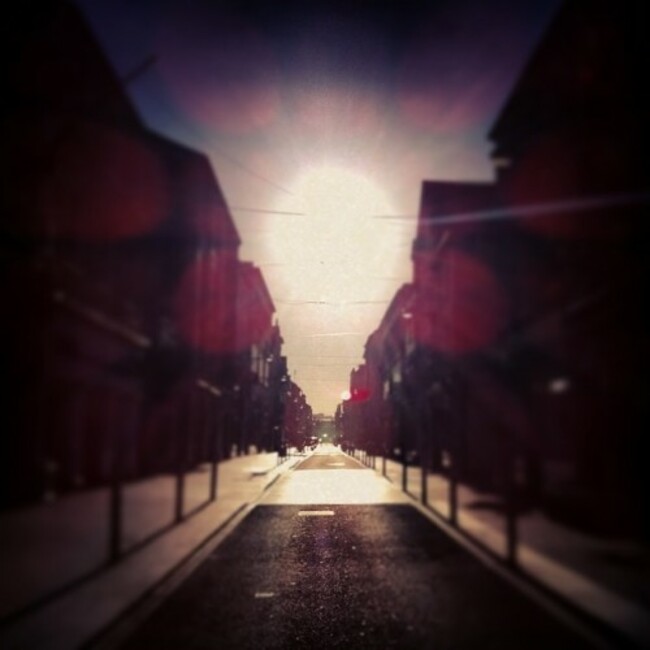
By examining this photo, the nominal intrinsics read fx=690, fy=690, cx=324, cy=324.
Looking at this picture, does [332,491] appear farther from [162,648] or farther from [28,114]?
[28,114]

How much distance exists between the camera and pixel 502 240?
4.75 metres

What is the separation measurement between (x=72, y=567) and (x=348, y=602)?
119 inches

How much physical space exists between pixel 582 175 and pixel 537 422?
1.73 meters

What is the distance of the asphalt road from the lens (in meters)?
5.96

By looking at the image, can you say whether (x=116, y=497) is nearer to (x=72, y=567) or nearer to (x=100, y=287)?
(x=72, y=567)

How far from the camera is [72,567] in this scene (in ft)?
24.6

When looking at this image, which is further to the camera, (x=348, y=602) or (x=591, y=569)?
(x=348, y=602)

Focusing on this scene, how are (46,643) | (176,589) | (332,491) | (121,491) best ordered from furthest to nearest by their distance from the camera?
(332,491) < (176,589) < (121,491) < (46,643)

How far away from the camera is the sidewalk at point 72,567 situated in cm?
542

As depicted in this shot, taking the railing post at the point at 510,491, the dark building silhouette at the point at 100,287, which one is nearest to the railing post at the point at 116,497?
the dark building silhouette at the point at 100,287

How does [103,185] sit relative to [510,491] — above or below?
above

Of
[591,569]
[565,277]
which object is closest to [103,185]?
[565,277]

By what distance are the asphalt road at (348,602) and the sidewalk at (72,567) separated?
1.59ft

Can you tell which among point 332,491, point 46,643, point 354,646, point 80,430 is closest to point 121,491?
point 80,430
